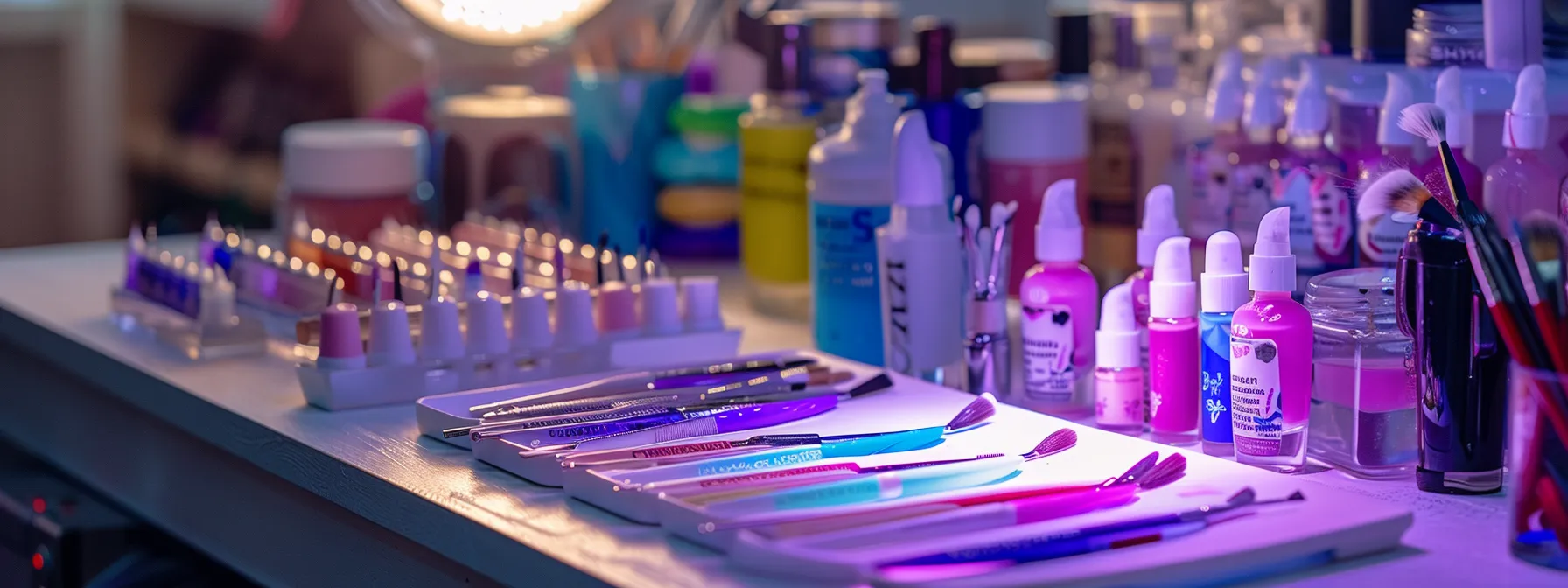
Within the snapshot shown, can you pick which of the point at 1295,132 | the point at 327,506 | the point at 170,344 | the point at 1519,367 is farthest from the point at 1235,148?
the point at 170,344

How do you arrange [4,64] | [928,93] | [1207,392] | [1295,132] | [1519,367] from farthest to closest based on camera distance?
1. [4,64]
2. [928,93]
3. [1295,132]
4. [1207,392]
5. [1519,367]

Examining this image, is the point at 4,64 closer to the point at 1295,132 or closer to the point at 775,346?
the point at 775,346

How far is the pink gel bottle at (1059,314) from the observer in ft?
2.68

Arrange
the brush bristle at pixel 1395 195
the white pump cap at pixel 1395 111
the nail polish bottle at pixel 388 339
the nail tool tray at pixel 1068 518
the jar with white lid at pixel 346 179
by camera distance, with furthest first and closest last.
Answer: the jar with white lid at pixel 346 179 → the nail polish bottle at pixel 388 339 → the white pump cap at pixel 1395 111 → the brush bristle at pixel 1395 195 → the nail tool tray at pixel 1068 518

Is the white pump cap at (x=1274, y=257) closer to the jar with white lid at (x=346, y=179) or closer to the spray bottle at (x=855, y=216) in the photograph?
the spray bottle at (x=855, y=216)

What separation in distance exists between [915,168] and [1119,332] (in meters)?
0.15

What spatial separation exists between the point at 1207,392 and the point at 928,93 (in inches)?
16.1

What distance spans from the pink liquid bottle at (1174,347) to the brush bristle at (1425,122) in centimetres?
11

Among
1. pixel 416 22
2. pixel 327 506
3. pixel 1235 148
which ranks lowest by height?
pixel 327 506

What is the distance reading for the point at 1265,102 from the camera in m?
0.88

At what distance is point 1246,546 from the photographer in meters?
0.57

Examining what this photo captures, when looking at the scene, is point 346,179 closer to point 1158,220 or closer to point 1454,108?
point 1158,220

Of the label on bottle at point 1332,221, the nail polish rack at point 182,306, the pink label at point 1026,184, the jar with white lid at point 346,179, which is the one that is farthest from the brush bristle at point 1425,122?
the jar with white lid at point 346,179

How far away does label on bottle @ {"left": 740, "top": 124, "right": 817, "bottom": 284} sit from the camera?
1.08m
